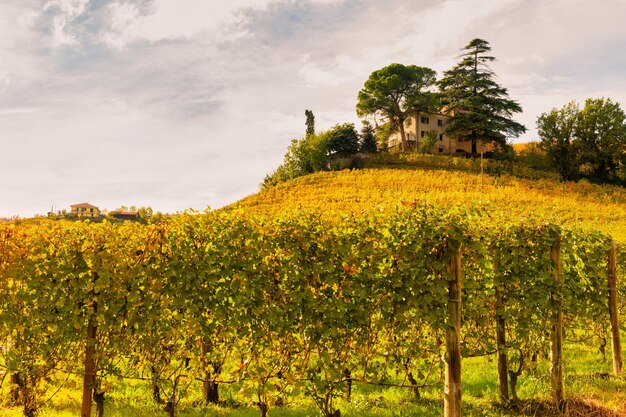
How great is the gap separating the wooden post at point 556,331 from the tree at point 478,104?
56977 mm

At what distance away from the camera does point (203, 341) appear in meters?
6.88

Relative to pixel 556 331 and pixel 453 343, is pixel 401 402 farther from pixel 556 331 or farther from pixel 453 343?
pixel 556 331

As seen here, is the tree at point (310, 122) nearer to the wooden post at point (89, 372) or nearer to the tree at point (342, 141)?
the tree at point (342, 141)

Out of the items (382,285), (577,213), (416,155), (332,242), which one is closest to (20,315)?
Answer: (332,242)

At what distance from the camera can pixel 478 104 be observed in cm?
6006

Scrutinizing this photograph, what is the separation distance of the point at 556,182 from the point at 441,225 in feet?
185

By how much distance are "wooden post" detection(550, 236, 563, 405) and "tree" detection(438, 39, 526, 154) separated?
57.0 meters

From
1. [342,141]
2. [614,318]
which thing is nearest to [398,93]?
[342,141]

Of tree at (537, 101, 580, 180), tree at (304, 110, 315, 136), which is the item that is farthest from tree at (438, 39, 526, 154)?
tree at (304, 110, 315, 136)

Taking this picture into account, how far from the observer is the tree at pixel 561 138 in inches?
2299

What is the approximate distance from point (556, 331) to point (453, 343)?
2.71 meters

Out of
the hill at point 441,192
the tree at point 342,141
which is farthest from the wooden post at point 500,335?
the tree at point 342,141

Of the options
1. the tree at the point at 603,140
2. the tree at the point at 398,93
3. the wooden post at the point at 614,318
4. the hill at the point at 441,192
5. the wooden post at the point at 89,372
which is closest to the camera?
the wooden post at the point at 89,372

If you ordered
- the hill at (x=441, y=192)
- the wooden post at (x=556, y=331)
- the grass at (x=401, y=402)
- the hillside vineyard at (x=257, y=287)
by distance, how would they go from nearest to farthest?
1. the hillside vineyard at (x=257, y=287)
2. the grass at (x=401, y=402)
3. the wooden post at (x=556, y=331)
4. the hill at (x=441, y=192)
